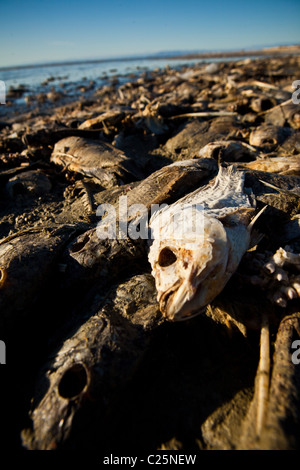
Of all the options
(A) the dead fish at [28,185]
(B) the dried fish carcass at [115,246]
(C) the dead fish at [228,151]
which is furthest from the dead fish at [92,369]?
(A) the dead fish at [28,185]

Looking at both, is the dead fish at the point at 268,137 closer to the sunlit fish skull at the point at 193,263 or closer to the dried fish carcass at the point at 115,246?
the dried fish carcass at the point at 115,246

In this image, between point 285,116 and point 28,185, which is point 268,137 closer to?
point 285,116

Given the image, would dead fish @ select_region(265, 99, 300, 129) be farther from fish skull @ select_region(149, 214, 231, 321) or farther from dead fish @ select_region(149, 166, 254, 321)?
fish skull @ select_region(149, 214, 231, 321)

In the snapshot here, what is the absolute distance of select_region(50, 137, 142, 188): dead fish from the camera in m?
4.57

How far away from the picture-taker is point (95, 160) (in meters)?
4.91

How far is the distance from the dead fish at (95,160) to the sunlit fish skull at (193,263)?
2.58m

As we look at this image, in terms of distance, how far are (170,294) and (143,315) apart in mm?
527

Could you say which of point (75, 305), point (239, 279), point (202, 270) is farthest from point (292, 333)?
point (75, 305)

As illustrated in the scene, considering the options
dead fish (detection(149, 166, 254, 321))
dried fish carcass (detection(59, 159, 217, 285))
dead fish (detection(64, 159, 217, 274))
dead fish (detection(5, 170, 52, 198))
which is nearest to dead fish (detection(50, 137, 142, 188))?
dead fish (detection(5, 170, 52, 198))

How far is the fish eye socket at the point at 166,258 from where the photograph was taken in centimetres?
222

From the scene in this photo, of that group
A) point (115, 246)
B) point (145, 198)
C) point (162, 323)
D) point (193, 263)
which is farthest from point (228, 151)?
point (162, 323)

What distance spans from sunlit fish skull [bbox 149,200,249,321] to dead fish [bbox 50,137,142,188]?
258 cm

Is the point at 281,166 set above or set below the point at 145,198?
above

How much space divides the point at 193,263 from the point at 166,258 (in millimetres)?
382
